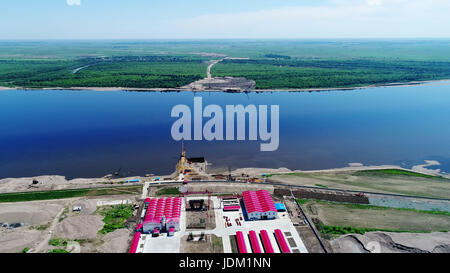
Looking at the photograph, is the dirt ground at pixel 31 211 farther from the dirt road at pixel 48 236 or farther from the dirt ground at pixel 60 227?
the dirt road at pixel 48 236

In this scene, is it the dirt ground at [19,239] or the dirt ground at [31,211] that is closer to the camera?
the dirt ground at [19,239]

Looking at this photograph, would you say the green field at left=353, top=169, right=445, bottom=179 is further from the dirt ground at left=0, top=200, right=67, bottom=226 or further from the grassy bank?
the dirt ground at left=0, top=200, right=67, bottom=226

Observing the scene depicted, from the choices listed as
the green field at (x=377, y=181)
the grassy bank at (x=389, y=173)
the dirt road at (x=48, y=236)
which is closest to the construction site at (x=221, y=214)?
the dirt road at (x=48, y=236)

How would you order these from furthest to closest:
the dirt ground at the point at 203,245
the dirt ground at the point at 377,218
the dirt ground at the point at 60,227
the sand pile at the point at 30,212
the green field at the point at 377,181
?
the green field at the point at 377,181 < the sand pile at the point at 30,212 < the dirt ground at the point at 377,218 < the dirt ground at the point at 60,227 < the dirt ground at the point at 203,245

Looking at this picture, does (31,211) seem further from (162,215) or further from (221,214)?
(221,214)

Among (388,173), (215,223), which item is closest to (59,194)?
(215,223)

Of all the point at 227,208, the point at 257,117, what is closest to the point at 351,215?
the point at 227,208

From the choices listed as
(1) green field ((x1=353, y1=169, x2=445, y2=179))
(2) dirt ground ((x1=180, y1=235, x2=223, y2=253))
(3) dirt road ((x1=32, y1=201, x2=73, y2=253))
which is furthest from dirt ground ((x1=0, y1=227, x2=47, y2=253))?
(1) green field ((x1=353, y1=169, x2=445, y2=179))
